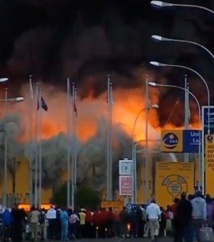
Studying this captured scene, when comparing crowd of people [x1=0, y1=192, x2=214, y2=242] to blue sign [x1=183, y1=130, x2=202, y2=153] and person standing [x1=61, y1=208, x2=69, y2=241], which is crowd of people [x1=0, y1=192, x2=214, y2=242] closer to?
person standing [x1=61, y1=208, x2=69, y2=241]

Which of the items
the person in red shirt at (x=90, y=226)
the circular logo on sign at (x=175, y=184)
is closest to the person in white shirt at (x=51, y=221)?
the person in red shirt at (x=90, y=226)

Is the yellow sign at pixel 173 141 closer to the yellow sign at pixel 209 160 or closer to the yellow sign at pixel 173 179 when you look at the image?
the yellow sign at pixel 173 179

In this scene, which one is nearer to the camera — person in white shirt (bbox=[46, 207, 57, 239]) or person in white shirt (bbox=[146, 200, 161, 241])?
person in white shirt (bbox=[146, 200, 161, 241])

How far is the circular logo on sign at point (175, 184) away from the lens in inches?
1932

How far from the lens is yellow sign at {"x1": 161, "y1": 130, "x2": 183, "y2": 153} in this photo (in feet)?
176

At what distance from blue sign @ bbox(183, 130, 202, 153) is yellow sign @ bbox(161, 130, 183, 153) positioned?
0.77m

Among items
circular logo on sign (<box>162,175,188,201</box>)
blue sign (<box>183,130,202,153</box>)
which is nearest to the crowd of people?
circular logo on sign (<box>162,175,188,201</box>)

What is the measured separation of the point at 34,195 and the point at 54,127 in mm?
11510

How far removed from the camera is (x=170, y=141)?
54.7 metres

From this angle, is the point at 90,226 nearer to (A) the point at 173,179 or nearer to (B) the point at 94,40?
(A) the point at 173,179

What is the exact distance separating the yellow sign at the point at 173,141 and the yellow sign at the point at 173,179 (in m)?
3.90

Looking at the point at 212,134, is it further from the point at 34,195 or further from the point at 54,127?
the point at 54,127

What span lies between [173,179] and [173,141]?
17.5 ft

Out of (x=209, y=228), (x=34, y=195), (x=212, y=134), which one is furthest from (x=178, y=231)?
(x=34, y=195)
